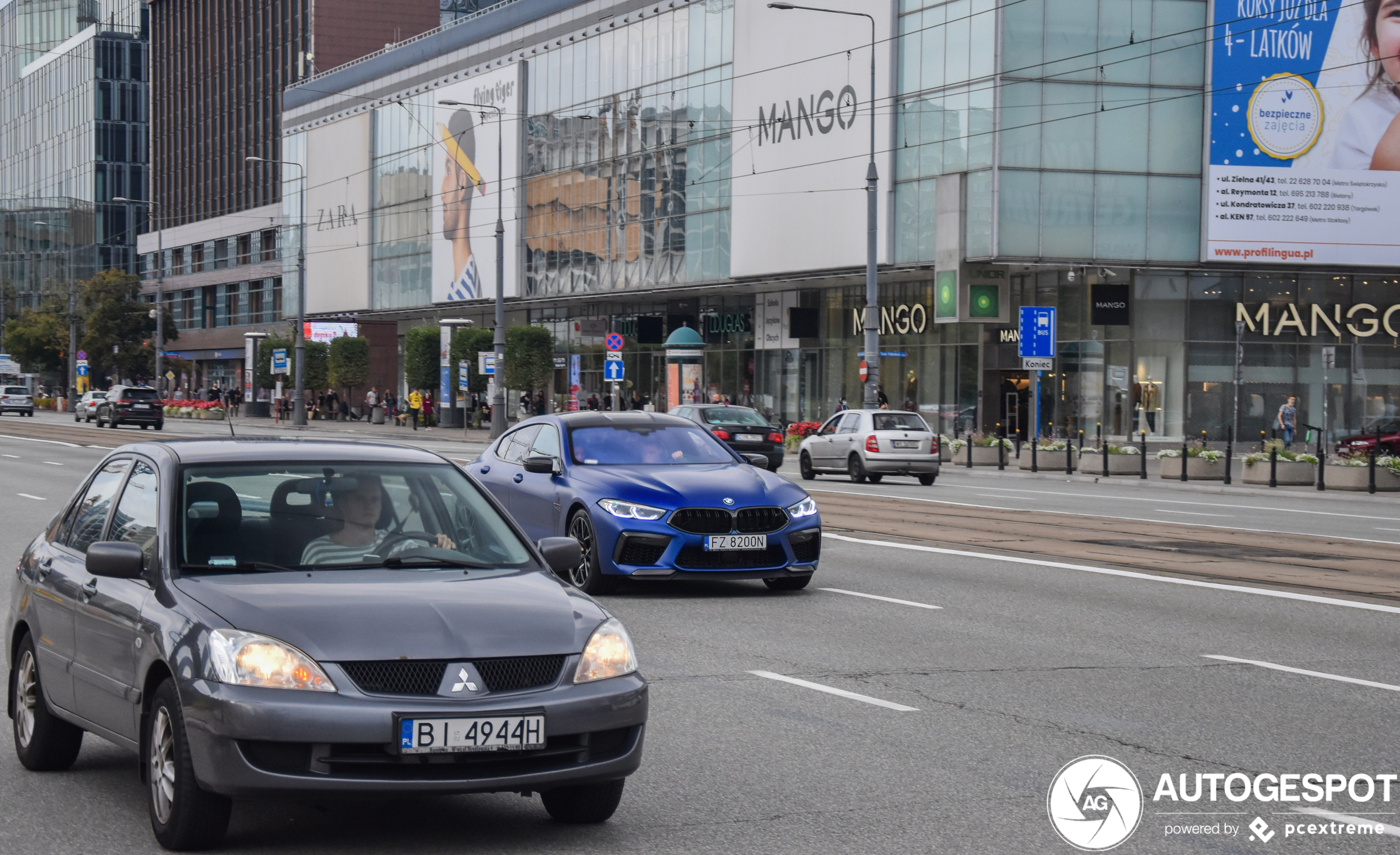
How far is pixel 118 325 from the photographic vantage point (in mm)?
104812

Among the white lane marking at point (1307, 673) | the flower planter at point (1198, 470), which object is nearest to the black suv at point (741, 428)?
the flower planter at point (1198, 470)

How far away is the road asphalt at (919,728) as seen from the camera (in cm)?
576

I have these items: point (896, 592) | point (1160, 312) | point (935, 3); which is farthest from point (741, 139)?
point (896, 592)

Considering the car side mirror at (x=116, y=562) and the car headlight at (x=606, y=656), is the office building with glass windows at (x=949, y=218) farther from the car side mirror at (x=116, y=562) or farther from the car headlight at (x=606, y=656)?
the car side mirror at (x=116, y=562)

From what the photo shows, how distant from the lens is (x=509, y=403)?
69438 mm

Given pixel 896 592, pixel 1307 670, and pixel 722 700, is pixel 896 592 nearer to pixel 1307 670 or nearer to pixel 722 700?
pixel 1307 670

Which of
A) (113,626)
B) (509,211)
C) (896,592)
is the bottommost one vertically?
(896,592)

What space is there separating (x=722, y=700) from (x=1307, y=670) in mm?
3564

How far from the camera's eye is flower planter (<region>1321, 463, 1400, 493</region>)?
31766 mm

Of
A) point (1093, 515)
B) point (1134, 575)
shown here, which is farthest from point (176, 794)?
point (1093, 515)

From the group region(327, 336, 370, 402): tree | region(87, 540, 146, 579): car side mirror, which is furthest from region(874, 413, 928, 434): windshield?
region(327, 336, 370, 402): tree

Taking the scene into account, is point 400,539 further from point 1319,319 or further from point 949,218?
point 1319,319

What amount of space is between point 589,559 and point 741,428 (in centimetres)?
2326

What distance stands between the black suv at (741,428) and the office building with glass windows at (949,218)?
8811 mm
